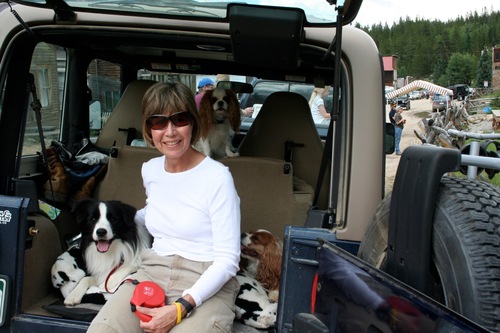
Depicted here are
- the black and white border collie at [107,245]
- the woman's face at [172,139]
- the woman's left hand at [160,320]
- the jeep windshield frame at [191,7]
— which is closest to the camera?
the woman's left hand at [160,320]

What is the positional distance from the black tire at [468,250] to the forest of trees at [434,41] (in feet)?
411

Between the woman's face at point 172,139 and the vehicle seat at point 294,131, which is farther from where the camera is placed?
the vehicle seat at point 294,131

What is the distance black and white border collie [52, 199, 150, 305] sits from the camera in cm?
292

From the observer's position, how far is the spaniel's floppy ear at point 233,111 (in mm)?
4573

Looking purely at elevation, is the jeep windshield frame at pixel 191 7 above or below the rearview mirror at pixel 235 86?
above

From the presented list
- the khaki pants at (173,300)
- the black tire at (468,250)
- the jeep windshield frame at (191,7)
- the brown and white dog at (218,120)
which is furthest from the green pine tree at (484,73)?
the black tire at (468,250)

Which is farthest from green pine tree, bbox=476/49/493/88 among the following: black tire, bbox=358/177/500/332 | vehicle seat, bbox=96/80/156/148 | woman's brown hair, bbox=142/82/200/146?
black tire, bbox=358/177/500/332

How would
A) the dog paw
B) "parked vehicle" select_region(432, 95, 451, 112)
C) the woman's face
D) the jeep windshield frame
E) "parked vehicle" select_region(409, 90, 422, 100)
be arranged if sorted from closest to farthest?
the jeep windshield frame, the woman's face, the dog paw, "parked vehicle" select_region(432, 95, 451, 112), "parked vehicle" select_region(409, 90, 422, 100)

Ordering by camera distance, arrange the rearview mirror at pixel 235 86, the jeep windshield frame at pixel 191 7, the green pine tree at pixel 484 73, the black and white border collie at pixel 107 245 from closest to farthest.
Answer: the jeep windshield frame at pixel 191 7 < the black and white border collie at pixel 107 245 < the rearview mirror at pixel 235 86 < the green pine tree at pixel 484 73

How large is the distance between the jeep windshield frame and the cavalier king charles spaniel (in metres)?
1.54

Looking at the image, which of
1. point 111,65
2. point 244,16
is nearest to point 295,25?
point 244,16

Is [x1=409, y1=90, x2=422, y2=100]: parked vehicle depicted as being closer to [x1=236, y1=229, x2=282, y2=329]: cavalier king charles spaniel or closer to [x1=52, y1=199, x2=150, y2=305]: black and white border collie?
[x1=236, y1=229, x2=282, y2=329]: cavalier king charles spaniel

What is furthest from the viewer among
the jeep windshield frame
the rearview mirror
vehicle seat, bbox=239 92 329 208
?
the rearview mirror

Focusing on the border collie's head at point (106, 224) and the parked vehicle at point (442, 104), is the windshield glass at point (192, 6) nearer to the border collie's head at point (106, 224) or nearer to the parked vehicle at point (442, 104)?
the border collie's head at point (106, 224)
